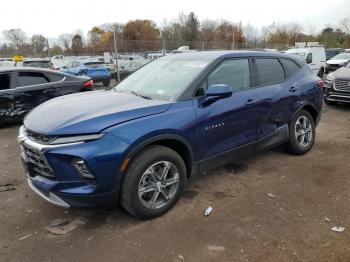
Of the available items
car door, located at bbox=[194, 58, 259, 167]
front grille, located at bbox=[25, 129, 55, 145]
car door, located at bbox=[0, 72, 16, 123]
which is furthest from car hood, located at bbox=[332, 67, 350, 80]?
front grille, located at bbox=[25, 129, 55, 145]

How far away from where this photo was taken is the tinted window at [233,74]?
4.20 meters

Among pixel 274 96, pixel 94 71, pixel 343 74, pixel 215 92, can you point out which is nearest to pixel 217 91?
pixel 215 92

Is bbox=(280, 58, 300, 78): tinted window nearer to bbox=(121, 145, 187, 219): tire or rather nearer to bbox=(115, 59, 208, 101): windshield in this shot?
bbox=(115, 59, 208, 101): windshield

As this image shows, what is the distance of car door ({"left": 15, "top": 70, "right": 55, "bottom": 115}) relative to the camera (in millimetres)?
7826

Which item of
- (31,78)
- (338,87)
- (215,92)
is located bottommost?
(338,87)

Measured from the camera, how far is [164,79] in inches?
169

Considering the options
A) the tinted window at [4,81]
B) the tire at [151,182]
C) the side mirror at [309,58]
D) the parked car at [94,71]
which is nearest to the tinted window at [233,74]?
the tire at [151,182]

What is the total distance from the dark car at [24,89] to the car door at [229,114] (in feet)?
17.4

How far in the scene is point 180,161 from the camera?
12.3 ft

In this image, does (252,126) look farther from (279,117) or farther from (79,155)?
(79,155)

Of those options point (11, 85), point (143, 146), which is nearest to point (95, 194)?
point (143, 146)

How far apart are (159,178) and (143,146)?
469 millimetres

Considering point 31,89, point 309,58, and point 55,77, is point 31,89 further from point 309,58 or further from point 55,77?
point 309,58

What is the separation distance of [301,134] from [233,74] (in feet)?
6.17
